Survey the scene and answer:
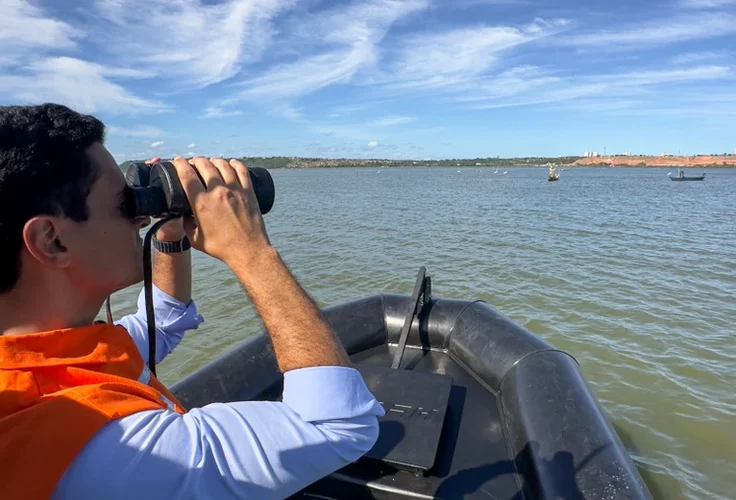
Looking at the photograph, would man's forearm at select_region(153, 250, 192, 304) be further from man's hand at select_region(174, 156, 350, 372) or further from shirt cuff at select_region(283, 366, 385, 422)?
shirt cuff at select_region(283, 366, 385, 422)

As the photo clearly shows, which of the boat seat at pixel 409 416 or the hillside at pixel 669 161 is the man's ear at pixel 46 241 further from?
the hillside at pixel 669 161

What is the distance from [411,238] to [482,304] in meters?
10.1

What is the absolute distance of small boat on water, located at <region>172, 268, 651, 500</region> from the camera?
7.05 feet

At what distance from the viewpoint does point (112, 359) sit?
1.06m

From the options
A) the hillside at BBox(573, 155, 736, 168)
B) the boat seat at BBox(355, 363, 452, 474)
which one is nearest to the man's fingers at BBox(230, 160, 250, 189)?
the boat seat at BBox(355, 363, 452, 474)

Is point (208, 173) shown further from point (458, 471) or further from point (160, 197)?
point (458, 471)

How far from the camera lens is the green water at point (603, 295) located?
14.7ft

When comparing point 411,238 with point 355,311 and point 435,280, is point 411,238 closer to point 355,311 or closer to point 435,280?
point 435,280

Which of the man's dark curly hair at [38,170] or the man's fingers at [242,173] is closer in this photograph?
the man's dark curly hair at [38,170]

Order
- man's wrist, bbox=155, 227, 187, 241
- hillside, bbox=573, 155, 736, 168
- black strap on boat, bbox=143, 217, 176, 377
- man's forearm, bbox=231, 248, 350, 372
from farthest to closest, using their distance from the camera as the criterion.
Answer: hillside, bbox=573, 155, 736, 168 < man's wrist, bbox=155, 227, 187, 241 < black strap on boat, bbox=143, 217, 176, 377 < man's forearm, bbox=231, 248, 350, 372

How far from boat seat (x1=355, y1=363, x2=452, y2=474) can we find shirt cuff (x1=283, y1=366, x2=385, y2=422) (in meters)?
1.29

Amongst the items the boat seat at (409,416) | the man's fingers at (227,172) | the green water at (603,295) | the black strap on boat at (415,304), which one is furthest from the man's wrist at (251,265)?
the green water at (603,295)

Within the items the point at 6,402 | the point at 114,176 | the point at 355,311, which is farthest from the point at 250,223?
the point at 355,311

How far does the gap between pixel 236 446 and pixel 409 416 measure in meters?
1.65
